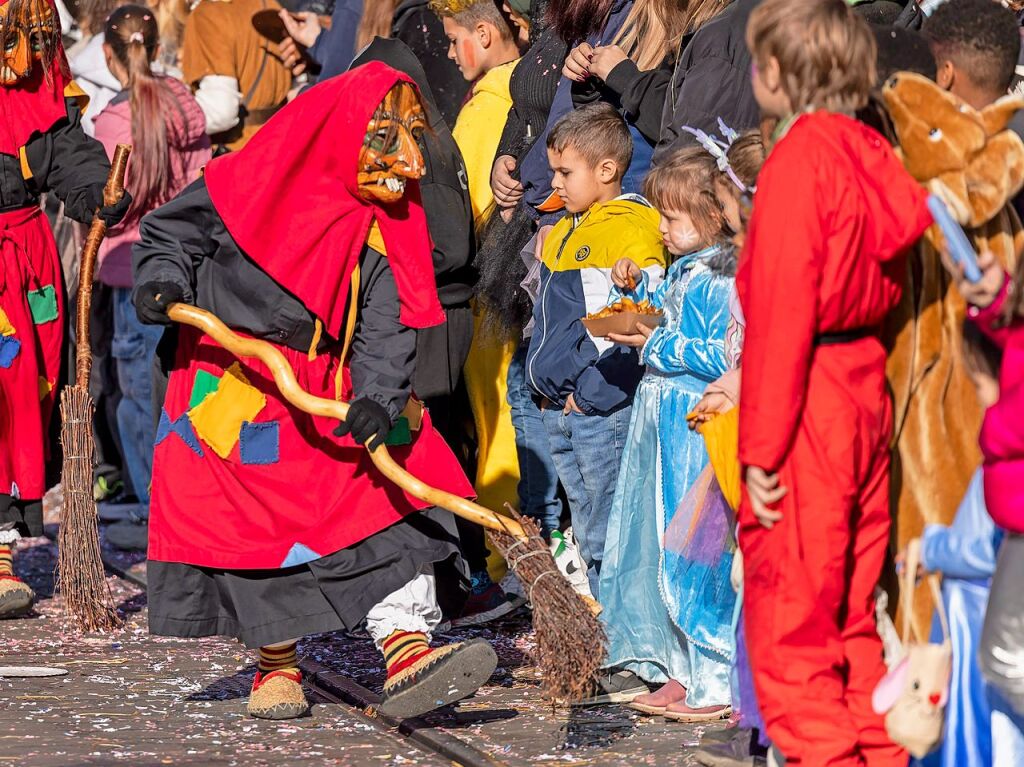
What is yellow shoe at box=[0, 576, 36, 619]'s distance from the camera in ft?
23.1

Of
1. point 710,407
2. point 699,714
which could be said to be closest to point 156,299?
point 710,407

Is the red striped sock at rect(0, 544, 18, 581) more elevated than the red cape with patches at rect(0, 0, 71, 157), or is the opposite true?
the red cape with patches at rect(0, 0, 71, 157)

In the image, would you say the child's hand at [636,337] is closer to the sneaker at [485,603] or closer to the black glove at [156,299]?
the black glove at [156,299]

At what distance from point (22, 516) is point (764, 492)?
13.2ft

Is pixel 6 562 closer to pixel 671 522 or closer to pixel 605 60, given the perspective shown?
pixel 605 60

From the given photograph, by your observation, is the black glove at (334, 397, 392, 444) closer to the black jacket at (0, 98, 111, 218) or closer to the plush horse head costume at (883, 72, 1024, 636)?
the plush horse head costume at (883, 72, 1024, 636)

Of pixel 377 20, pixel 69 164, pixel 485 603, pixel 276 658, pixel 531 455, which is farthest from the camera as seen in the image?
pixel 377 20

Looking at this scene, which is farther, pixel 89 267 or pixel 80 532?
pixel 89 267

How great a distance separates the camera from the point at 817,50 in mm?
4070

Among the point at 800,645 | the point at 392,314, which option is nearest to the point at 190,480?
the point at 392,314

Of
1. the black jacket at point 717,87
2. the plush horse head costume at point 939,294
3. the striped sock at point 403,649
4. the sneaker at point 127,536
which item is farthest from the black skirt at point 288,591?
the sneaker at point 127,536

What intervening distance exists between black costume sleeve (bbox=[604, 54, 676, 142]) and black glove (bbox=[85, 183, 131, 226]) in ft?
6.56

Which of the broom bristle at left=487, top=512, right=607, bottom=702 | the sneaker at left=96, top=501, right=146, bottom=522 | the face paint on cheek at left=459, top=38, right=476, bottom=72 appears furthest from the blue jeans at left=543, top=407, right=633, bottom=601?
the sneaker at left=96, top=501, right=146, bottom=522

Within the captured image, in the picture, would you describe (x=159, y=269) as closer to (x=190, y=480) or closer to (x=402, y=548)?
(x=190, y=480)
